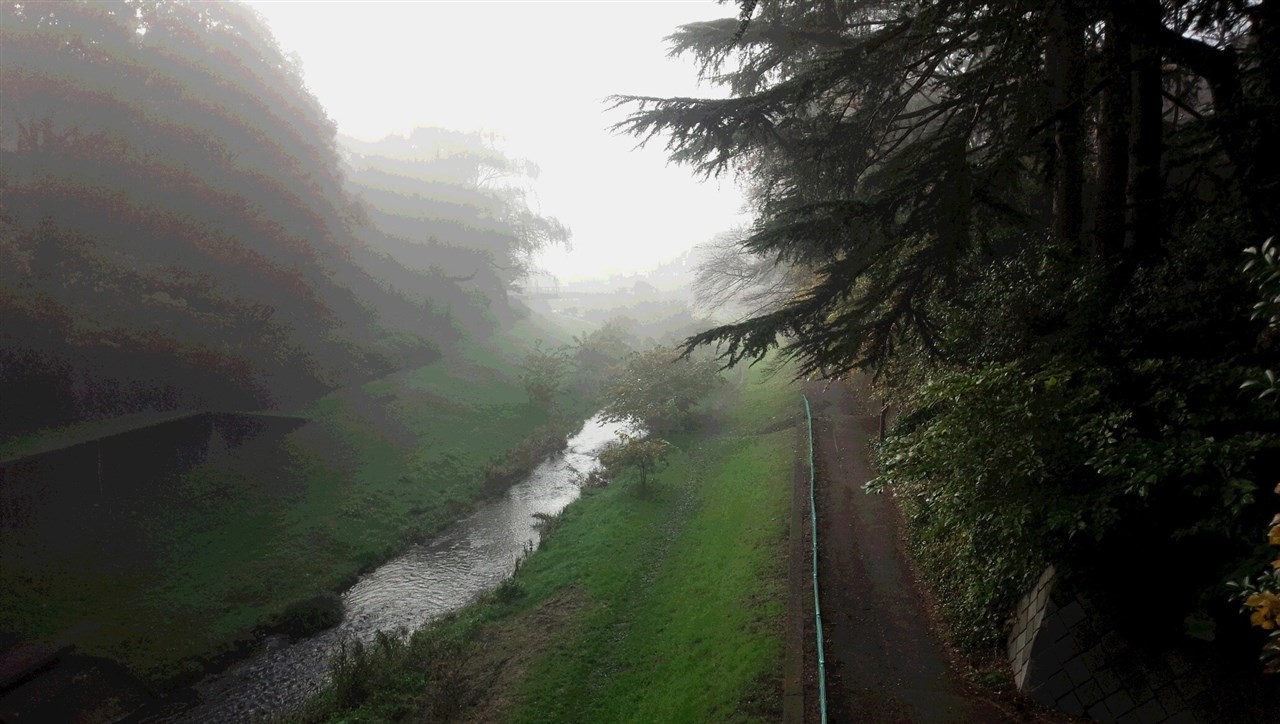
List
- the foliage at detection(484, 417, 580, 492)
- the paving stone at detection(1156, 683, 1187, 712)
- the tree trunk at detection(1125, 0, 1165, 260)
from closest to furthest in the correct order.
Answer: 1. the paving stone at detection(1156, 683, 1187, 712)
2. the tree trunk at detection(1125, 0, 1165, 260)
3. the foliage at detection(484, 417, 580, 492)

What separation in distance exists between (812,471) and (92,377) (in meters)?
20.2

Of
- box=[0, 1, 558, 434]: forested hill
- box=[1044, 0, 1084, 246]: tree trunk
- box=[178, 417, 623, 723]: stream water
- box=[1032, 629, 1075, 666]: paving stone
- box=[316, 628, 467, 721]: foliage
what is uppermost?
box=[0, 1, 558, 434]: forested hill

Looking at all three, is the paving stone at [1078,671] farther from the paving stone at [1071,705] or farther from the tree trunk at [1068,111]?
the tree trunk at [1068,111]

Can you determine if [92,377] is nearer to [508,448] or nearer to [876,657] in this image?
[508,448]

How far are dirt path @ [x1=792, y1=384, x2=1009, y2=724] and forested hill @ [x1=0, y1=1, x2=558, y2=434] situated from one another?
19802mm

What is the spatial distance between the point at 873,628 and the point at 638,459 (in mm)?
11638

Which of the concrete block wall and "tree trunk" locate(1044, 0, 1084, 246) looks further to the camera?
"tree trunk" locate(1044, 0, 1084, 246)

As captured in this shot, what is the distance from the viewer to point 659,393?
88.0 ft

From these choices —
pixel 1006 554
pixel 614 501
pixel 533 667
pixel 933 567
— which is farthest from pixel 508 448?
pixel 1006 554

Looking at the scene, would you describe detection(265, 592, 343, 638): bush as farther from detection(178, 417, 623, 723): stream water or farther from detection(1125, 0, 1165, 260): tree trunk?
detection(1125, 0, 1165, 260): tree trunk

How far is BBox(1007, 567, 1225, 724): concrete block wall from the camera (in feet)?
18.2

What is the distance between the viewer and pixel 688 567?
45.0ft

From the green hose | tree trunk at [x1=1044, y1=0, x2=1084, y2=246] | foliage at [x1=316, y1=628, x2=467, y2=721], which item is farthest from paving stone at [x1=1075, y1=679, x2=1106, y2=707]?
foliage at [x1=316, y1=628, x2=467, y2=721]

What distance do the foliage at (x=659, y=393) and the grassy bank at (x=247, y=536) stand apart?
4.96 meters
